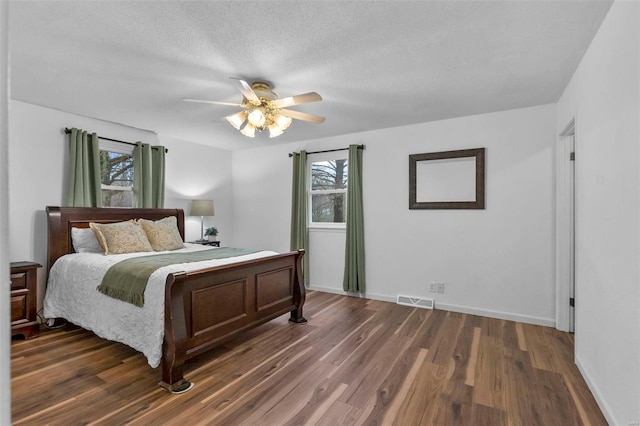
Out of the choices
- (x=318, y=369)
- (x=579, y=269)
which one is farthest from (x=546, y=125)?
(x=318, y=369)

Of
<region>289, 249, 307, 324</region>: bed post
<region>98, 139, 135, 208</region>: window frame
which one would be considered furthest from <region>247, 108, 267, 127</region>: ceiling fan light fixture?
<region>98, 139, 135, 208</region>: window frame

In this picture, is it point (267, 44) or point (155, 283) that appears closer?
point (267, 44)

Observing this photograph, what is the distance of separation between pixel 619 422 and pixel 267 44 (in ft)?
10.1

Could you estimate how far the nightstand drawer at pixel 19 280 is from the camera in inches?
124

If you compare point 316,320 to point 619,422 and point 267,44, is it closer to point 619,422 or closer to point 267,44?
point 619,422

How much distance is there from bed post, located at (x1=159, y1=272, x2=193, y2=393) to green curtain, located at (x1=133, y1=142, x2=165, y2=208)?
8.65 ft

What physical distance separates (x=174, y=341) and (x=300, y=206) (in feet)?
10.2

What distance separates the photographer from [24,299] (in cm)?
319

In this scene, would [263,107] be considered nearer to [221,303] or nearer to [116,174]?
[221,303]

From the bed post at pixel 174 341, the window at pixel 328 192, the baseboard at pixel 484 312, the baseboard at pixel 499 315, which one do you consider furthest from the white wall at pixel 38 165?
the baseboard at pixel 499 315

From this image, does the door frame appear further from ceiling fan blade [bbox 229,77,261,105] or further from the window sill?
ceiling fan blade [bbox 229,77,261,105]

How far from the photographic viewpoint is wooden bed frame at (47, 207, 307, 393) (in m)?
2.36

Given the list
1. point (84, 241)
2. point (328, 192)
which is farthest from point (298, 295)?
point (84, 241)

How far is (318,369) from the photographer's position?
2.61m
